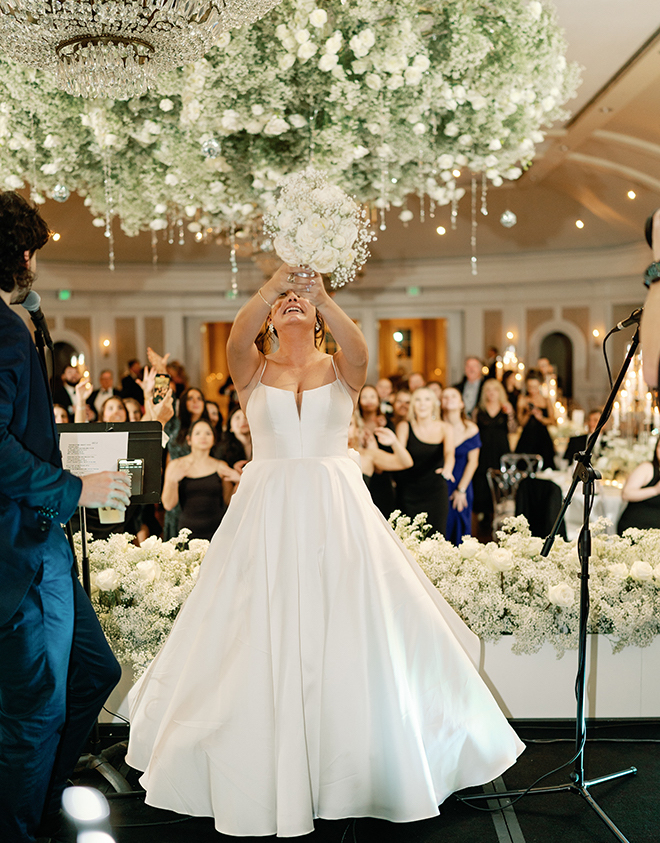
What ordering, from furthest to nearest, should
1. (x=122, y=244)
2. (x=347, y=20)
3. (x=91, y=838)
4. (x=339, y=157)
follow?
(x=122, y=244) < (x=339, y=157) < (x=347, y=20) < (x=91, y=838)

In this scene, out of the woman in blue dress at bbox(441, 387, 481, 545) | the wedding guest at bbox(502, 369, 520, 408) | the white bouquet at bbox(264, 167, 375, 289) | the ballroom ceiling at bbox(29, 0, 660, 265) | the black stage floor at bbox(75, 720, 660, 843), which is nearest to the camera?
the white bouquet at bbox(264, 167, 375, 289)

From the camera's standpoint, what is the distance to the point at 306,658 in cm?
228

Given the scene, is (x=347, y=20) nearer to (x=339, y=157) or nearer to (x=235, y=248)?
(x=339, y=157)

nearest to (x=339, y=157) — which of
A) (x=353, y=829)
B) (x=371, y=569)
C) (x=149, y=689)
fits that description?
(x=371, y=569)

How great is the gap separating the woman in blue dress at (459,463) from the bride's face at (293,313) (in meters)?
3.38

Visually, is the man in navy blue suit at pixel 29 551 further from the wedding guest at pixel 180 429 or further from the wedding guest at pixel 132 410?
the wedding guest at pixel 132 410

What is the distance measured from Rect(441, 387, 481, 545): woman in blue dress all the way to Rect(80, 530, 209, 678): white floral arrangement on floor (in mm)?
3003

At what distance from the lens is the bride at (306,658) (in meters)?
2.22

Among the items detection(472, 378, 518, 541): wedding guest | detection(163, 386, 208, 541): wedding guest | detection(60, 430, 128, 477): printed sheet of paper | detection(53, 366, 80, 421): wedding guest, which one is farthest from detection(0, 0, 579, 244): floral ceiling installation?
detection(53, 366, 80, 421): wedding guest

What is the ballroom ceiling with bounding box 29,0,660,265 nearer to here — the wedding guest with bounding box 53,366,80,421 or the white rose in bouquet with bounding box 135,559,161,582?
the wedding guest with bounding box 53,366,80,421

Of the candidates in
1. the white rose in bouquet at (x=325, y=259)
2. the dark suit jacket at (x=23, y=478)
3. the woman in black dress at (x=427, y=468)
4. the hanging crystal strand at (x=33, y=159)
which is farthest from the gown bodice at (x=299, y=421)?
the woman in black dress at (x=427, y=468)

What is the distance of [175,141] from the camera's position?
4559 mm

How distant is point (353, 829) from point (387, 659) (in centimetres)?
56

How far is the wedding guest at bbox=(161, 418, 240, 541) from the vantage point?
15.8 ft
